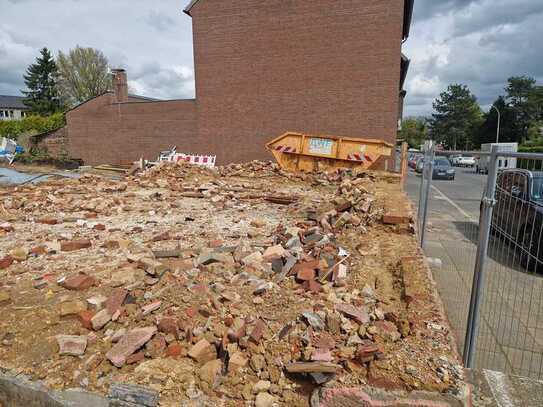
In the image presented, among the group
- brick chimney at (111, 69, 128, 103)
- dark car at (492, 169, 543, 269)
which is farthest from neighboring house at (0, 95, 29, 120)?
dark car at (492, 169, 543, 269)

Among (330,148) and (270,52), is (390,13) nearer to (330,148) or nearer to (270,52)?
(270,52)

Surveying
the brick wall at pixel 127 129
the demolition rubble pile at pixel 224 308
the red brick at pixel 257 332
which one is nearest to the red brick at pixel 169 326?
the demolition rubble pile at pixel 224 308

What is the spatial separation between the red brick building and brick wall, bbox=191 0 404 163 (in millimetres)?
48

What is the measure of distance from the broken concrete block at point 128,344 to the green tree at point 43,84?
56.5m

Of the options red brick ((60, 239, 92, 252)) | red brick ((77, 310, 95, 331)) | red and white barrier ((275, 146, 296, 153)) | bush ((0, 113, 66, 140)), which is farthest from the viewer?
bush ((0, 113, 66, 140))

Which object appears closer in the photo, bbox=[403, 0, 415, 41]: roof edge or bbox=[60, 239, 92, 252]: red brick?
bbox=[60, 239, 92, 252]: red brick

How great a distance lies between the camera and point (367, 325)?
299 centimetres

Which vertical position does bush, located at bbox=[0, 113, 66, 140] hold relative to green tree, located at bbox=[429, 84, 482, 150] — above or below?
below

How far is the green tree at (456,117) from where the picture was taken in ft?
240

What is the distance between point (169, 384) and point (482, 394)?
7.23 feet

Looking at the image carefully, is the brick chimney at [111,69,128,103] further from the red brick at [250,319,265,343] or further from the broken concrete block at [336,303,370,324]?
the broken concrete block at [336,303,370,324]

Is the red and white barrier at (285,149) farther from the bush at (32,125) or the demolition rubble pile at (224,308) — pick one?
the bush at (32,125)

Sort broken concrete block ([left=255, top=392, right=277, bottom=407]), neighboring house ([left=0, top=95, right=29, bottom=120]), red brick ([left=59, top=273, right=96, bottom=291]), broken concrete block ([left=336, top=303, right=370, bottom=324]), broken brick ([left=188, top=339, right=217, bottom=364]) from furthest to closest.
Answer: neighboring house ([left=0, top=95, right=29, bottom=120])
red brick ([left=59, top=273, right=96, bottom=291])
broken concrete block ([left=336, top=303, right=370, bottom=324])
broken brick ([left=188, top=339, right=217, bottom=364])
broken concrete block ([left=255, top=392, right=277, bottom=407])

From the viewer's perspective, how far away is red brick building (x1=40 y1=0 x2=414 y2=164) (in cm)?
1638
